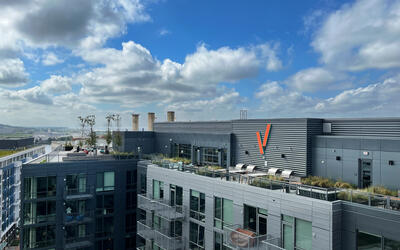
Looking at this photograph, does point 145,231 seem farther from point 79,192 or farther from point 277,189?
point 277,189

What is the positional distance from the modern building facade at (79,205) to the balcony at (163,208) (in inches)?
219

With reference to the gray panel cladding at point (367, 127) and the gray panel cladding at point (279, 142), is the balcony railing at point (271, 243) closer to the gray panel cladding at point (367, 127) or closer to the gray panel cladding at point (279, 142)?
the gray panel cladding at point (279, 142)

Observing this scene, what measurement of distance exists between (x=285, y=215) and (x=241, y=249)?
244cm

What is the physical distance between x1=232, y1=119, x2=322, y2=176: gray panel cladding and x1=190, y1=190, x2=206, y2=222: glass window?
7.00 metres

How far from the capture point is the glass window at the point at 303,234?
1109 centimetres

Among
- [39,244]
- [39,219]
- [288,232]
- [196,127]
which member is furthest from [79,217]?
[288,232]

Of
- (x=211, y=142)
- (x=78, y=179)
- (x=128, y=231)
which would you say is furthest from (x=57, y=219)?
(x=211, y=142)

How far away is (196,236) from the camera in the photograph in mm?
17469

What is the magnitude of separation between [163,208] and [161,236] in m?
1.67

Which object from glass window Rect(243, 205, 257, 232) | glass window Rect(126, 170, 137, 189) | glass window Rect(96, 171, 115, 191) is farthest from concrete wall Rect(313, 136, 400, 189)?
glass window Rect(96, 171, 115, 191)

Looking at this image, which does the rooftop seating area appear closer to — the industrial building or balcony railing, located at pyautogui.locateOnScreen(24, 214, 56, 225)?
the industrial building

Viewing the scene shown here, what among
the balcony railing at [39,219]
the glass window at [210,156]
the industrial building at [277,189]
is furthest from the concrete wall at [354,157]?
the balcony railing at [39,219]

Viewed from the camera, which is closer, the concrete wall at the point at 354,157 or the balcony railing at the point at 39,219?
the concrete wall at the point at 354,157

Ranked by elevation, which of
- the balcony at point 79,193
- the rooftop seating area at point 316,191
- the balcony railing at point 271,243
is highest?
the rooftop seating area at point 316,191
